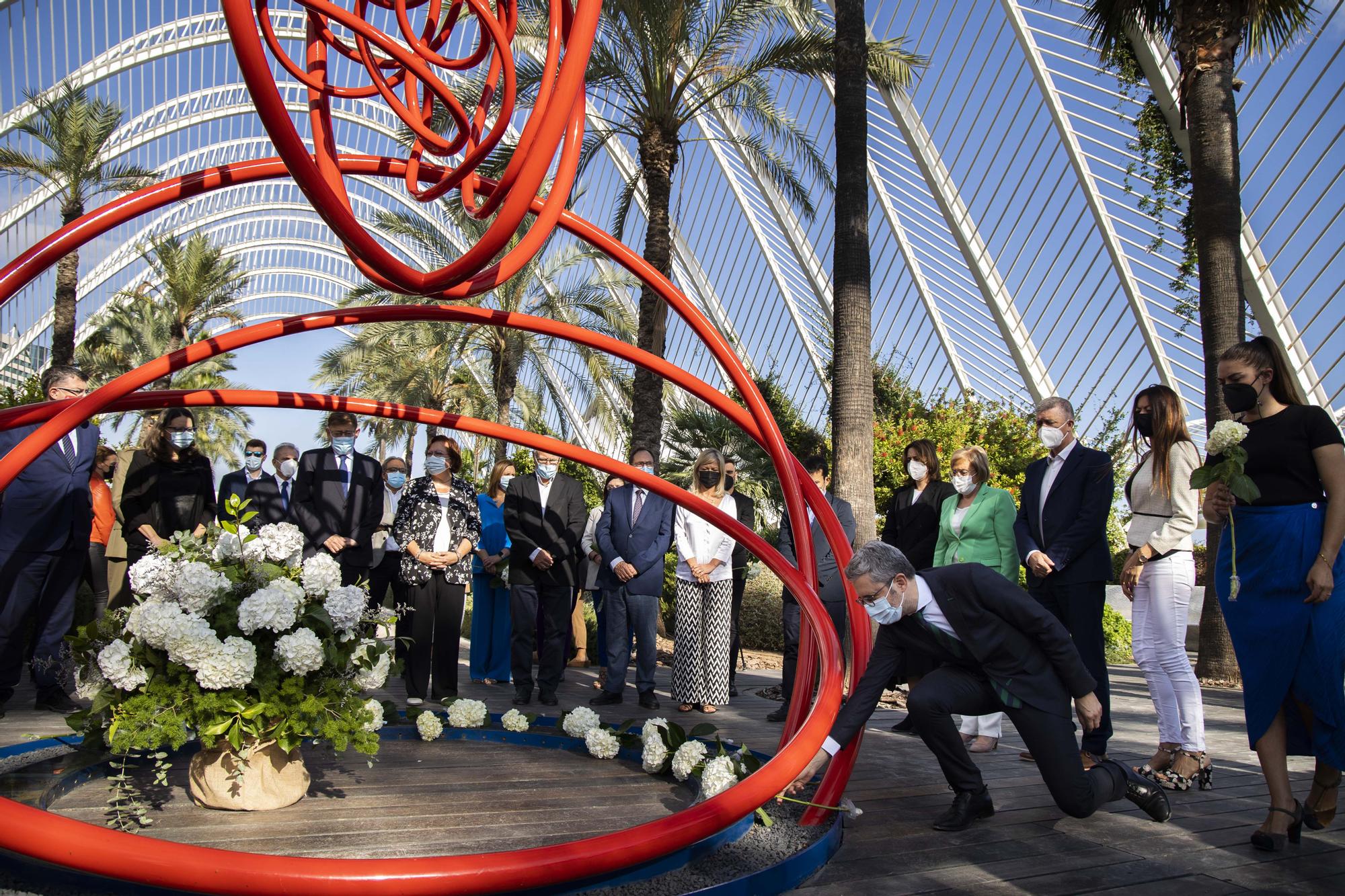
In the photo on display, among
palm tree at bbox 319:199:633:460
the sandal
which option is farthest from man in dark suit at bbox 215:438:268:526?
palm tree at bbox 319:199:633:460

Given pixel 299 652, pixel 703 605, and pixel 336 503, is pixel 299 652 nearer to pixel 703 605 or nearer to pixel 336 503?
pixel 336 503

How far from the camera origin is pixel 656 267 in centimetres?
1350

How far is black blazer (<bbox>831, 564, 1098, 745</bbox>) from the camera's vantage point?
438 cm

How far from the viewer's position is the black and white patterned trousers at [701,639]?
25.6 ft

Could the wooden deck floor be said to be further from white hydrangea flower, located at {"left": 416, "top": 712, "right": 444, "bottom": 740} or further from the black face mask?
the black face mask

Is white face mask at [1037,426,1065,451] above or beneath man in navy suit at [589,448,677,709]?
above

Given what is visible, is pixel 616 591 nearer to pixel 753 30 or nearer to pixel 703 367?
pixel 753 30

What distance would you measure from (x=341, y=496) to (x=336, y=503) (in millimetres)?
63

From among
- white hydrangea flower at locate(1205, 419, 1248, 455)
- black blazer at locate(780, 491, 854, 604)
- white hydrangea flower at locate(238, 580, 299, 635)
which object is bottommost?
white hydrangea flower at locate(238, 580, 299, 635)

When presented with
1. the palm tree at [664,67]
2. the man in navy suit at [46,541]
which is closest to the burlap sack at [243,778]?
the man in navy suit at [46,541]

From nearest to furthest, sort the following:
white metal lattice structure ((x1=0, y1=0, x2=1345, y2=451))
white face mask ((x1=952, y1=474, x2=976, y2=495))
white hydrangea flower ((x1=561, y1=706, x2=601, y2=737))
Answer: white hydrangea flower ((x1=561, y1=706, x2=601, y2=737)), white face mask ((x1=952, y1=474, x2=976, y2=495)), white metal lattice structure ((x1=0, y1=0, x2=1345, y2=451))

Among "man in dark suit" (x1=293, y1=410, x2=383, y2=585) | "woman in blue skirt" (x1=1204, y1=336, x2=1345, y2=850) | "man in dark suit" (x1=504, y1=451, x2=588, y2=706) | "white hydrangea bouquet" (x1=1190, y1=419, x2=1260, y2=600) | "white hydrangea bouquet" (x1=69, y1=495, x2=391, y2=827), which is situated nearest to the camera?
"white hydrangea bouquet" (x1=69, y1=495, x2=391, y2=827)

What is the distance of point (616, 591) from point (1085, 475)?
3.70 metres

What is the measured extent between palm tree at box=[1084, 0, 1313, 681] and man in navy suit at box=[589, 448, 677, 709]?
6.63 metres
